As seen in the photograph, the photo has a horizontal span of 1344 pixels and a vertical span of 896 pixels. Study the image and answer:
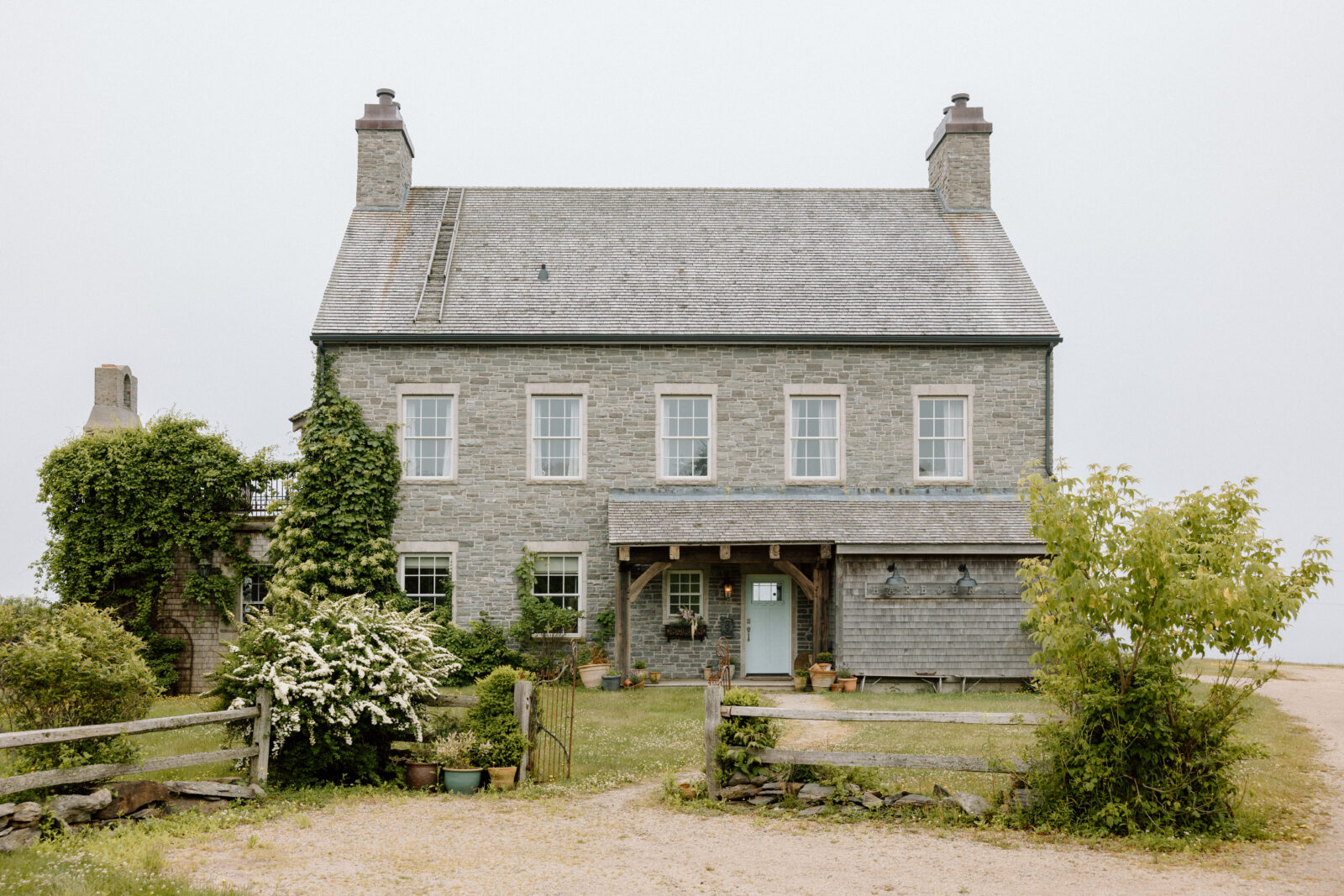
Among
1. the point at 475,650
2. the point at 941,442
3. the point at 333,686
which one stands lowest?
the point at 475,650

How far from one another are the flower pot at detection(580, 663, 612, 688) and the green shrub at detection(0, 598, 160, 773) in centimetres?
905

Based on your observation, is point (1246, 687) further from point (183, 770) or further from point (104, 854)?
point (183, 770)

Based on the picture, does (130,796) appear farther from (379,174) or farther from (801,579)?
(379,174)

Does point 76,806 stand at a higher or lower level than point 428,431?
lower

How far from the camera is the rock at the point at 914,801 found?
882cm

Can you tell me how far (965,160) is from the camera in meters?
22.0

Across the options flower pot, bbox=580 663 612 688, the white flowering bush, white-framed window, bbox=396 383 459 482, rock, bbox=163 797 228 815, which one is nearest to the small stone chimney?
white-framed window, bbox=396 383 459 482

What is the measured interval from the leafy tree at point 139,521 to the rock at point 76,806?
1137 cm

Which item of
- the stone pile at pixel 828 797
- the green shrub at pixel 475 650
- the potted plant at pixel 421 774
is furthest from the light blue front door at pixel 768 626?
the stone pile at pixel 828 797

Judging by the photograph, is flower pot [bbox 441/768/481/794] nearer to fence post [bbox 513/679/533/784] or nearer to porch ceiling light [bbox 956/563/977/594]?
fence post [bbox 513/679/533/784]

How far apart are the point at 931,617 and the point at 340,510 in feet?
34.3

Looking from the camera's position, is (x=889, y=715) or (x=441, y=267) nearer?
(x=889, y=715)

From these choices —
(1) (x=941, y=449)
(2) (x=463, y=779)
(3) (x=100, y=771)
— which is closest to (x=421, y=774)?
(2) (x=463, y=779)

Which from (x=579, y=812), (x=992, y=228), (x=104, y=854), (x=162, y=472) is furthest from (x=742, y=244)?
(x=104, y=854)
